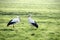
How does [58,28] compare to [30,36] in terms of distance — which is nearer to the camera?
[30,36]

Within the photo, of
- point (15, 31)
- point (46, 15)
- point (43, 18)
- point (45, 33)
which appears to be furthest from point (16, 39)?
point (46, 15)

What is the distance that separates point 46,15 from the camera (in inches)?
269

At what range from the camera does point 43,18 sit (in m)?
6.36

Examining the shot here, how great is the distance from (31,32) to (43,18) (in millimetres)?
1632

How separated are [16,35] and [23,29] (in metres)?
0.51

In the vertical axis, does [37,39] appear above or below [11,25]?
below

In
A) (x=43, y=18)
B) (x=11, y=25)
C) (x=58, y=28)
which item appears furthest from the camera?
(x=43, y=18)

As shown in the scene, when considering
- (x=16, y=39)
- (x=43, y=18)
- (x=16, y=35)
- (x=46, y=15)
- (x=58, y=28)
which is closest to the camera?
(x=16, y=39)

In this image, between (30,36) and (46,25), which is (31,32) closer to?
(30,36)

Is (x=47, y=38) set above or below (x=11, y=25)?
below

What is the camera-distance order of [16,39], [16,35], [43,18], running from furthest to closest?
[43,18] < [16,35] < [16,39]

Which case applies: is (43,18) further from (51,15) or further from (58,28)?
(58,28)

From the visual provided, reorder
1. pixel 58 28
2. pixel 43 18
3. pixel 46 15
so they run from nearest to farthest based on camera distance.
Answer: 1. pixel 58 28
2. pixel 43 18
3. pixel 46 15

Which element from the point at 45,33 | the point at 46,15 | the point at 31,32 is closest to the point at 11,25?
the point at 31,32
